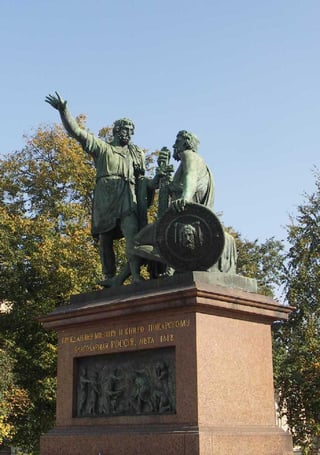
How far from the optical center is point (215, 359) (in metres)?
9.91

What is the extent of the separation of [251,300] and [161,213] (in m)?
2.16

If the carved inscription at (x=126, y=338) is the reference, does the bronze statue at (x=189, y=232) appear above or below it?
above

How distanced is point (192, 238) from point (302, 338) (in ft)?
56.7

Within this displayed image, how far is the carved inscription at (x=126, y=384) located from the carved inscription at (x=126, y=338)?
0.14 meters

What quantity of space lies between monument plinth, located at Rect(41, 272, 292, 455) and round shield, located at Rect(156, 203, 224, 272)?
0.45 metres

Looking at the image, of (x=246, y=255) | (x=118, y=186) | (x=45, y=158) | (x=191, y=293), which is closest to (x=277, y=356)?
(x=246, y=255)

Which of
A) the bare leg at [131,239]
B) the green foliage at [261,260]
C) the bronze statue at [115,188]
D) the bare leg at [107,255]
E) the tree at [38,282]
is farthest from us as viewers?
the green foliage at [261,260]

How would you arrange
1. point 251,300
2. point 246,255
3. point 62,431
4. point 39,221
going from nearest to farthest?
point 251,300, point 62,431, point 39,221, point 246,255

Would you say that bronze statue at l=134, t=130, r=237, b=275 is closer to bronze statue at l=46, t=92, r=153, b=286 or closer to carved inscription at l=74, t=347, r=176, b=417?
bronze statue at l=46, t=92, r=153, b=286

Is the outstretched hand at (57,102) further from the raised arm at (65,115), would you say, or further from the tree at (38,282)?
the tree at (38,282)

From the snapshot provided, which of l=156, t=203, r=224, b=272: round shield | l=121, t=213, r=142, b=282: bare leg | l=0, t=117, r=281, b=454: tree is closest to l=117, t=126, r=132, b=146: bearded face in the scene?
l=121, t=213, r=142, b=282: bare leg

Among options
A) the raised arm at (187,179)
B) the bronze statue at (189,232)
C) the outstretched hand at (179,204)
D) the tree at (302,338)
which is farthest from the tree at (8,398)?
the outstretched hand at (179,204)

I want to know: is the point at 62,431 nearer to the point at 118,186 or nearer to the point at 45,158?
the point at 118,186

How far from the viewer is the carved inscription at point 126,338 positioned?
10127mm
